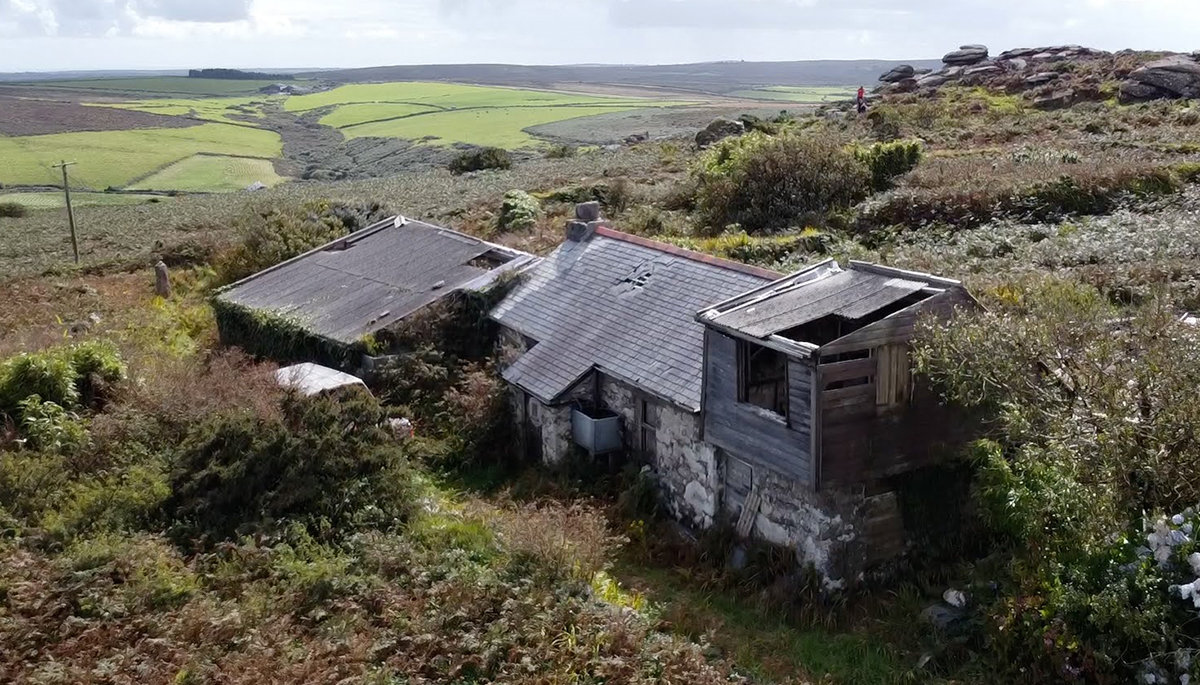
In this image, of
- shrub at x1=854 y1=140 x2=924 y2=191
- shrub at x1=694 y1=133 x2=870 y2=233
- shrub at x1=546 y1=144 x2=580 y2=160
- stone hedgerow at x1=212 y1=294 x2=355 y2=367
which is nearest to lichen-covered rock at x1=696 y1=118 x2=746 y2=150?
shrub at x1=546 y1=144 x2=580 y2=160

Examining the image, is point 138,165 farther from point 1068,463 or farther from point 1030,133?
point 1068,463

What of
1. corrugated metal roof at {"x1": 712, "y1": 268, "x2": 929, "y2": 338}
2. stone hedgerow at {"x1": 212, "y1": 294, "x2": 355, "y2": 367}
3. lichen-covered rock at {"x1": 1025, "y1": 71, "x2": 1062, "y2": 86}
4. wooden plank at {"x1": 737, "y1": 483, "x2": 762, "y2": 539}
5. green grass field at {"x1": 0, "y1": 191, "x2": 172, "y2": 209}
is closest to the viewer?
corrugated metal roof at {"x1": 712, "y1": 268, "x2": 929, "y2": 338}

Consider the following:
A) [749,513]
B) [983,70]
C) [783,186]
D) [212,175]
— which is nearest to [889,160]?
[783,186]

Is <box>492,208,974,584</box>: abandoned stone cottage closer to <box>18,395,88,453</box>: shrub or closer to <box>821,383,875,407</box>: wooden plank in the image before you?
<box>821,383,875,407</box>: wooden plank

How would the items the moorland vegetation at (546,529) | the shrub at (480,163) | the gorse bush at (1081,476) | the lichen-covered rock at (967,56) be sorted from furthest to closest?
1. the lichen-covered rock at (967,56)
2. the shrub at (480,163)
3. the moorland vegetation at (546,529)
4. the gorse bush at (1081,476)

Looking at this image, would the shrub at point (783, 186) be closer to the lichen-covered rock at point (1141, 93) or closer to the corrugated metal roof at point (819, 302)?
the corrugated metal roof at point (819, 302)

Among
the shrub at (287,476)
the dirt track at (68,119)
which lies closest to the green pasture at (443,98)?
the dirt track at (68,119)
